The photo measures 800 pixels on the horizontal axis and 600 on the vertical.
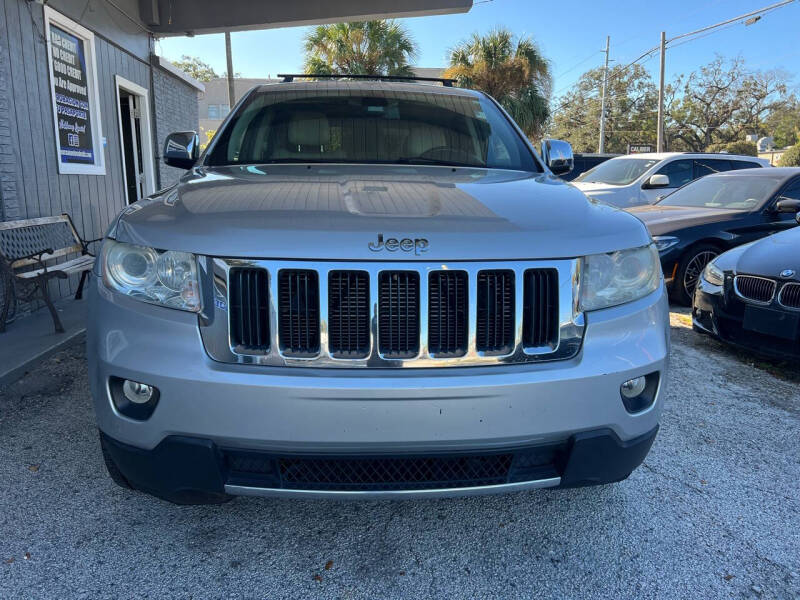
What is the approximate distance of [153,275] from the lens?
5.80 feet

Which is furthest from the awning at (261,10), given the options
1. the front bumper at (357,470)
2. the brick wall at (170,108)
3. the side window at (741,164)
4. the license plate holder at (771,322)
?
the front bumper at (357,470)

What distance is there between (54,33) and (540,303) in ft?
20.1

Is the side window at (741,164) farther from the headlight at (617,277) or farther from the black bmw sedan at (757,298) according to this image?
the headlight at (617,277)

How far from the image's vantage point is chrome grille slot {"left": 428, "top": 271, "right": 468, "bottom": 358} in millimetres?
1717

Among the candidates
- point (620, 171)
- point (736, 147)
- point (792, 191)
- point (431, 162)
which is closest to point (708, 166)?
point (620, 171)

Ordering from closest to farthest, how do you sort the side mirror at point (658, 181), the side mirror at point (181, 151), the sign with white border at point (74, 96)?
the side mirror at point (181, 151), the sign with white border at point (74, 96), the side mirror at point (658, 181)

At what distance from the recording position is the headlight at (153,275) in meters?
1.73

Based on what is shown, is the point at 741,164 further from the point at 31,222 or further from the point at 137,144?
the point at 31,222

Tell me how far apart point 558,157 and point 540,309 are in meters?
1.60

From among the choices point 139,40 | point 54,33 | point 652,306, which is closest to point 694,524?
point 652,306

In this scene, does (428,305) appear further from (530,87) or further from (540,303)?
(530,87)

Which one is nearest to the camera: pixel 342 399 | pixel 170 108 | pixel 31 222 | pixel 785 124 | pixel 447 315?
pixel 342 399

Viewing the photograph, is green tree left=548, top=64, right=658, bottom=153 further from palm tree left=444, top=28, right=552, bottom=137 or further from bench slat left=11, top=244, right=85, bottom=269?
bench slat left=11, top=244, right=85, bottom=269

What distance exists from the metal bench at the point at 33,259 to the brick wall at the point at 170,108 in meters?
2.72
